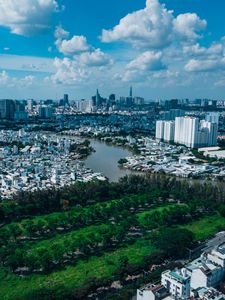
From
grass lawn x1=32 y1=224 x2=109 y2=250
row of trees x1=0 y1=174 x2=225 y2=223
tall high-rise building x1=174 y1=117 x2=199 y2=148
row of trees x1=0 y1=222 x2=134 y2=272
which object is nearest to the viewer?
row of trees x1=0 y1=222 x2=134 y2=272

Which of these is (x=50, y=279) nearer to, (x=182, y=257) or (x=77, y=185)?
(x=182, y=257)

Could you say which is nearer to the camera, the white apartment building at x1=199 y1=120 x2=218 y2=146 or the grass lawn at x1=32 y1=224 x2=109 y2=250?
the grass lawn at x1=32 y1=224 x2=109 y2=250

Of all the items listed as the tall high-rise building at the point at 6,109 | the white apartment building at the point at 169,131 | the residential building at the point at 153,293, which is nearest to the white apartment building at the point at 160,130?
the white apartment building at the point at 169,131

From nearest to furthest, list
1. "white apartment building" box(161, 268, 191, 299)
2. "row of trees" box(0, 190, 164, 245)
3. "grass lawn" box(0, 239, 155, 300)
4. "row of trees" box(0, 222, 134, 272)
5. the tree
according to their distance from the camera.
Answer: "white apartment building" box(161, 268, 191, 299)
"grass lawn" box(0, 239, 155, 300)
"row of trees" box(0, 222, 134, 272)
the tree
"row of trees" box(0, 190, 164, 245)

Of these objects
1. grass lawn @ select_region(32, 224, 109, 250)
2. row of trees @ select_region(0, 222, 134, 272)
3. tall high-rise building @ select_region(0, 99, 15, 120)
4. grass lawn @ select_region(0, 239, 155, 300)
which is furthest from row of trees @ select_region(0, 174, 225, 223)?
tall high-rise building @ select_region(0, 99, 15, 120)

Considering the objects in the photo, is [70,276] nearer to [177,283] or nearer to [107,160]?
[177,283]

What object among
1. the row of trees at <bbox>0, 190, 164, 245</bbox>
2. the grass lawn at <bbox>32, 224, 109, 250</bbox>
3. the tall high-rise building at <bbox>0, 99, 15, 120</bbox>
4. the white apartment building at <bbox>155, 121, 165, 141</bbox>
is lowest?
the grass lawn at <bbox>32, 224, 109, 250</bbox>

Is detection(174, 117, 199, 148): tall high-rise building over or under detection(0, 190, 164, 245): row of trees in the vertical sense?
over

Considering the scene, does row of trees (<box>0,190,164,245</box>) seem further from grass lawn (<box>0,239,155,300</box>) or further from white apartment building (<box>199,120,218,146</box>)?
white apartment building (<box>199,120,218,146</box>)
